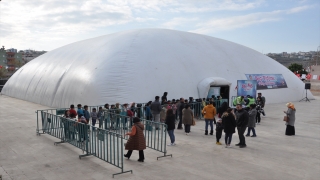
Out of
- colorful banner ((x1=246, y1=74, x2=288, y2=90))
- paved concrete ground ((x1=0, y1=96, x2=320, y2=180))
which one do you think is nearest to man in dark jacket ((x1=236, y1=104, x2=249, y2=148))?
paved concrete ground ((x1=0, y1=96, x2=320, y2=180))

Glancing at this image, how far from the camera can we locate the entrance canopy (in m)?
19.8

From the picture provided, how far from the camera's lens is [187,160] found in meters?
8.64

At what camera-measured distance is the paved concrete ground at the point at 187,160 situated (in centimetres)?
740

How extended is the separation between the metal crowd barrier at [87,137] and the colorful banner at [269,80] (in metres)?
16.8

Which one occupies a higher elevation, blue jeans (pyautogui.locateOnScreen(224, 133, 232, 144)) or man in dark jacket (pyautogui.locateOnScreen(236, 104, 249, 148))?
man in dark jacket (pyautogui.locateOnScreen(236, 104, 249, 148))

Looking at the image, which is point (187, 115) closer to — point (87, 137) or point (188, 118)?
point (188, 118)

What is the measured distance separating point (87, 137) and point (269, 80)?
2021 centimetres

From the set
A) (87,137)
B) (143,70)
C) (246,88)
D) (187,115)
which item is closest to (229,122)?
(187,115)

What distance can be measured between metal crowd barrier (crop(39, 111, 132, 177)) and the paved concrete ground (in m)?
0.26

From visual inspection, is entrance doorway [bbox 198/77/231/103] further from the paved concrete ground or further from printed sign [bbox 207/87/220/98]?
the paved concrete ground

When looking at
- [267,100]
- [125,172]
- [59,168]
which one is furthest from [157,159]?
[267,100]

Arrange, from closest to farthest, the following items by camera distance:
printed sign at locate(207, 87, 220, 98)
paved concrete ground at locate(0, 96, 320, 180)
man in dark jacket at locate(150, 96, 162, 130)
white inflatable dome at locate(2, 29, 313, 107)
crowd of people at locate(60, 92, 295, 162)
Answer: paved concrete ground at locate(0, 96, 320, 180), crowd of people at locate(60, 92, 295, 162), man in dark jacket at locate(150, 96, 162, 130), white inflatable dome at locate(2, 29, 313, 107), printed sign at locate(207, 87, 220, 98)

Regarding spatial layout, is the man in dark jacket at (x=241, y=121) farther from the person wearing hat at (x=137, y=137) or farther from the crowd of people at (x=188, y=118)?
the person wearing hat at (x=137, y=137)

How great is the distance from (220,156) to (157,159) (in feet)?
6.60
